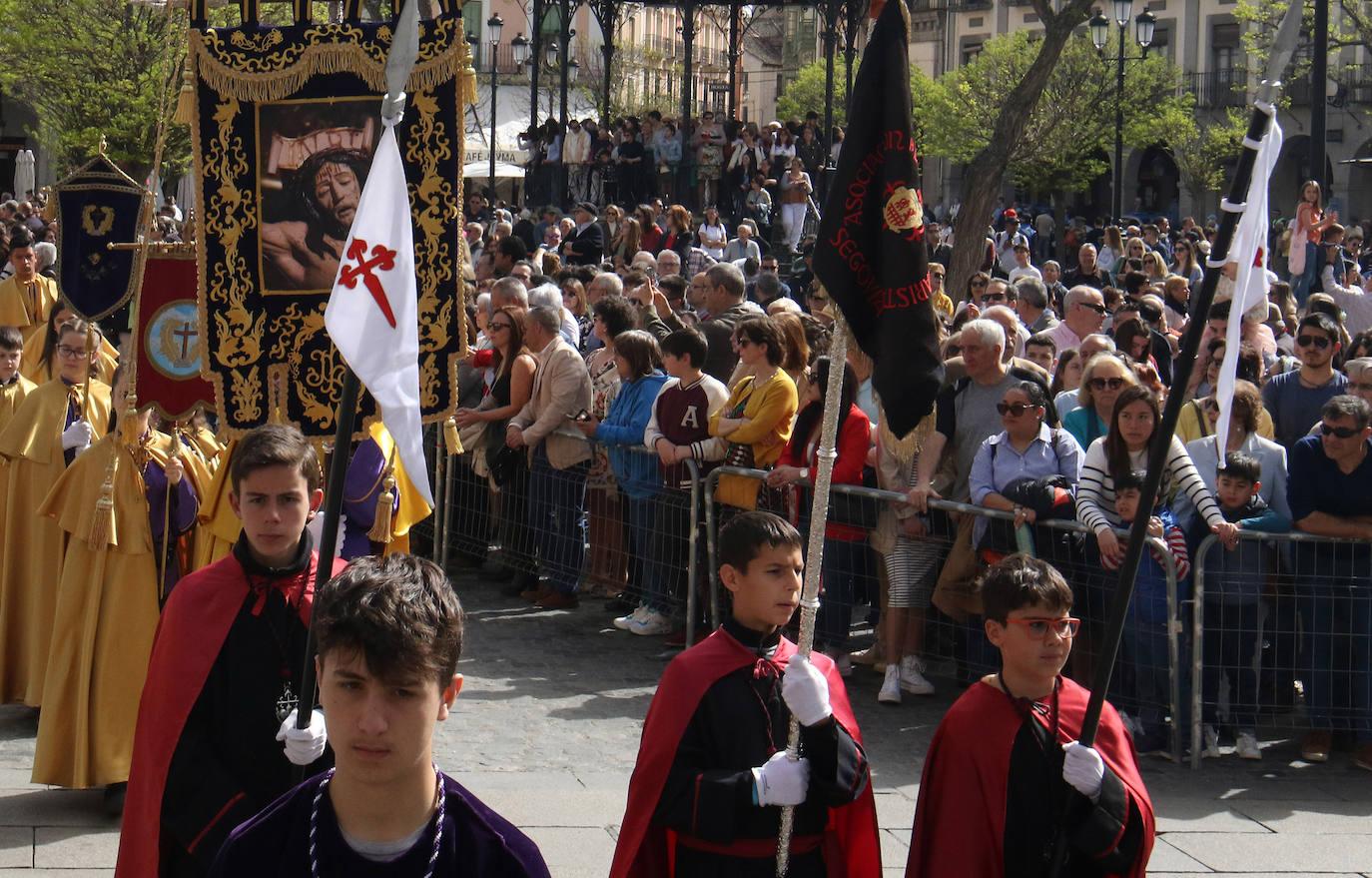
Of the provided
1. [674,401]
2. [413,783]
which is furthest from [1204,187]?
[413,783]

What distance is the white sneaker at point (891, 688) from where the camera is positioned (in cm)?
874

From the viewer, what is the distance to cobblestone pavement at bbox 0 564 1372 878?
657 centimetres

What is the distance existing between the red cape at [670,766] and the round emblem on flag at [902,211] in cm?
102

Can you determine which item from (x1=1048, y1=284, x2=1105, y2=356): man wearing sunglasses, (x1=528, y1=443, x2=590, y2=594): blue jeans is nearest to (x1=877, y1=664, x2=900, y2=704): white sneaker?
(x1=528, y1=443, x2=590, y2=594): blue jeans

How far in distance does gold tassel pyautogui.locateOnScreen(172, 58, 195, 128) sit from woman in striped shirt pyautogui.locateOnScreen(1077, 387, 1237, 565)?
3.94 m

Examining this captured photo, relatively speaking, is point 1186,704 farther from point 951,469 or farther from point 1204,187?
point 1204,187

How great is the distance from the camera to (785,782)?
4.11m

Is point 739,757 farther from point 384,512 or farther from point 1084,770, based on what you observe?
point 384,512

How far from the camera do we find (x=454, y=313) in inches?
254

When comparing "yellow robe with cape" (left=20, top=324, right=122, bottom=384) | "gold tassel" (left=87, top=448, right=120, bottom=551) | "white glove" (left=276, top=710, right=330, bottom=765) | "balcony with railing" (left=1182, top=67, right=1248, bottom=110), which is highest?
"balcony with railing" (left=1182, top=67, right=1248, bottom=110)

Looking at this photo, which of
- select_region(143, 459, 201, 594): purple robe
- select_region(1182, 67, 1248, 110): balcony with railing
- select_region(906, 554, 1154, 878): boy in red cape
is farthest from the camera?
select_region(1182, 67, 1248, 110): balcony with railing

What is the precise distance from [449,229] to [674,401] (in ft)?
11.3

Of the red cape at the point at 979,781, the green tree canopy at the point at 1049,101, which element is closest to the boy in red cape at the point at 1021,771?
the red cape at the point at 979,781

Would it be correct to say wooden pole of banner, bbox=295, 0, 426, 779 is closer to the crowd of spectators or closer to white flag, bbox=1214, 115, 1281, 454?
white flag, bbox=1214, 115, 1281, 454
